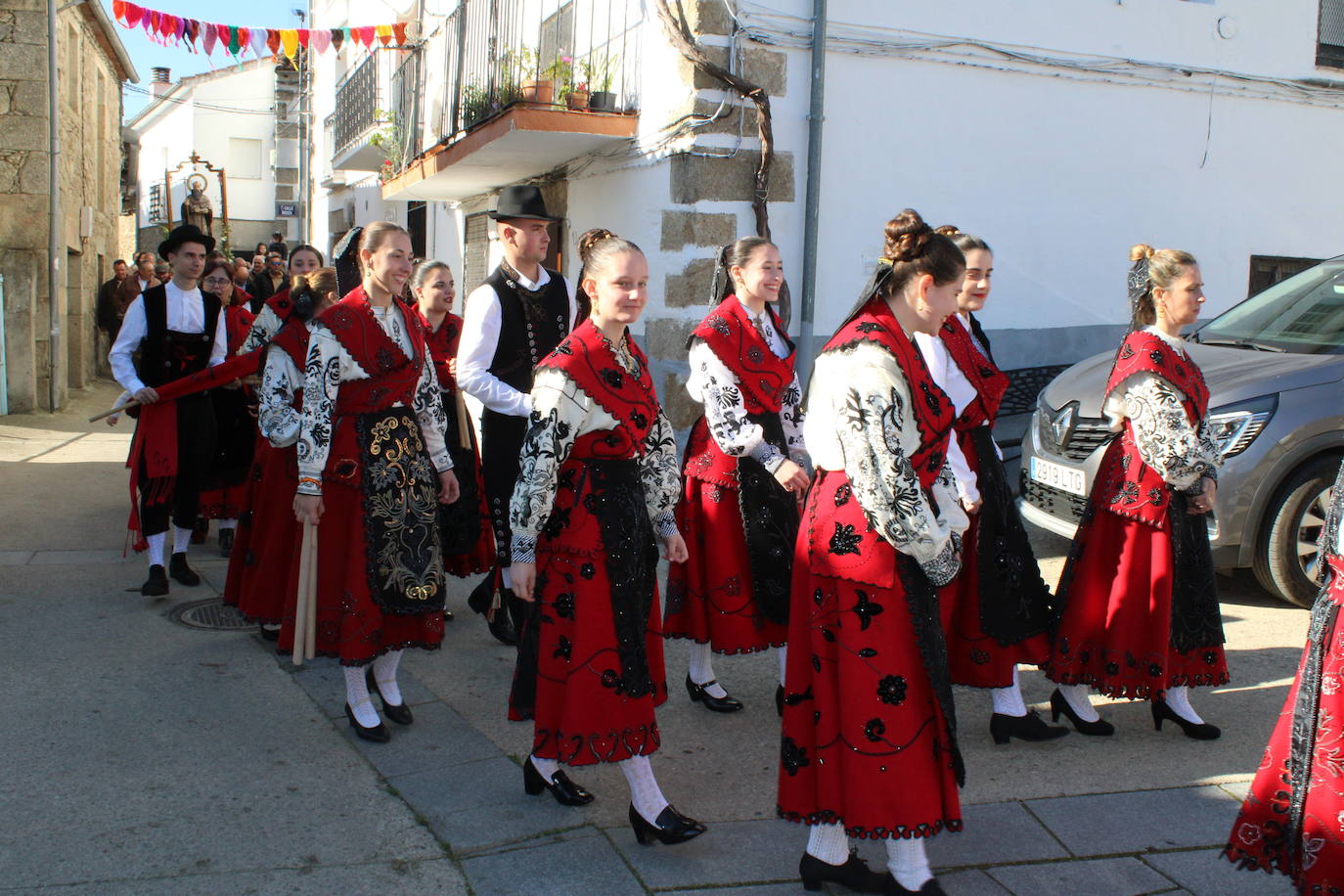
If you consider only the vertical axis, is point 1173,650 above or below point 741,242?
below

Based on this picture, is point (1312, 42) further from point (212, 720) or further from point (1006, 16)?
point (212, 720)

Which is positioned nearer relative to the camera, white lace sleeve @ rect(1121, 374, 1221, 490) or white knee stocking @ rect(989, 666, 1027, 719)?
white lace sleeve @ rect(1121, 374, 1221, 490)

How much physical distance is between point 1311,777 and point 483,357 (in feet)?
10.7

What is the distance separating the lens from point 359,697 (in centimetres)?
414

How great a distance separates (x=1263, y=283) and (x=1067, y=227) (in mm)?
2308

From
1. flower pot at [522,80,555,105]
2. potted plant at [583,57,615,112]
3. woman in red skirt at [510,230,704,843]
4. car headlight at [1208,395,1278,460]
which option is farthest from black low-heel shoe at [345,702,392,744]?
potted plant at [583,57,615,112]

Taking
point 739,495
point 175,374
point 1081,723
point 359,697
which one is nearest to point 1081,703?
point 1081,723

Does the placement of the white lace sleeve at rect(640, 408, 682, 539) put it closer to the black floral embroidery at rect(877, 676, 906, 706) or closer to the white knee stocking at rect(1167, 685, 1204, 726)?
the black floral embroidery at rect(877, 676, 906, 706)

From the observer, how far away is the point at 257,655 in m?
5.02

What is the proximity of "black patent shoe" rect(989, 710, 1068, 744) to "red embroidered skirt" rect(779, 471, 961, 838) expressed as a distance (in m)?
1.34

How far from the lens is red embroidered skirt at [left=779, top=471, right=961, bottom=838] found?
2.85 metres

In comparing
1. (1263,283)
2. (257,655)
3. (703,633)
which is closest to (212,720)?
(257,655)

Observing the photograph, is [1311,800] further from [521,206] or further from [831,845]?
[521,206]

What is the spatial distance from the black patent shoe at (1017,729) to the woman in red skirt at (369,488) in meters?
2.00
